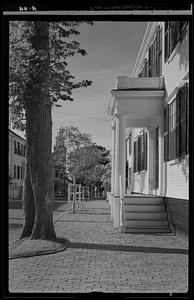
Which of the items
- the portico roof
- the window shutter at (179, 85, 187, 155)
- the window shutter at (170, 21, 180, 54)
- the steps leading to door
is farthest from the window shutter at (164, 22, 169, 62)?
the steps leading to door

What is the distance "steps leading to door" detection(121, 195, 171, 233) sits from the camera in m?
11.7

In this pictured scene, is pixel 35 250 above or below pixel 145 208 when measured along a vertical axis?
below

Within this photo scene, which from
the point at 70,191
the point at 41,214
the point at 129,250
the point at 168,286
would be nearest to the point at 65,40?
the point at 41,214

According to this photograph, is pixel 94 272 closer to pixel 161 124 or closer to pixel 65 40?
pixel 65 40

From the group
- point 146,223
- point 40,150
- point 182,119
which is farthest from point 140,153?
point 40,150

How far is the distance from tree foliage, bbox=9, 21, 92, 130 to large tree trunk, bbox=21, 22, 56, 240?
0.11 m

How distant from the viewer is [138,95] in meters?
12.8

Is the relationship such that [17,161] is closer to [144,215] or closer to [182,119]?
[144,215]

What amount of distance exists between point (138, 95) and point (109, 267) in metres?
6.31

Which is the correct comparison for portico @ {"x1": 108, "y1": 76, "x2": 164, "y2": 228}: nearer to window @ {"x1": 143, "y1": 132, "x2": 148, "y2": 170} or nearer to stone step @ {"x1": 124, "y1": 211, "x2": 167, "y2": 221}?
stone step @ {"x1": 124, "y1": 211, "x2": 167, "y2": 221}

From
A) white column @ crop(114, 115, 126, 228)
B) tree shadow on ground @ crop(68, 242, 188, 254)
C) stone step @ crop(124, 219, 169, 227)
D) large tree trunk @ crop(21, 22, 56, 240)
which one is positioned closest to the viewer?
tree shadow on ground @ crop(68, 242, 188, 254)

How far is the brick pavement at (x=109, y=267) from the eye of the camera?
6.20m
